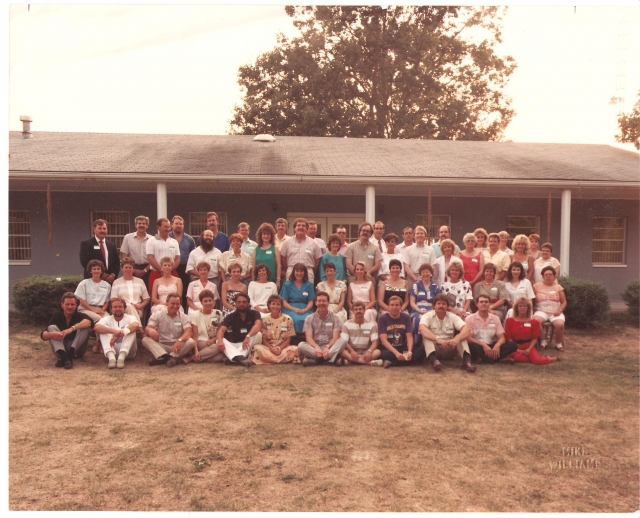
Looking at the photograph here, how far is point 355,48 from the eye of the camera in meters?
22.9

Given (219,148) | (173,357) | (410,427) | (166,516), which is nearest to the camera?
(166,516)

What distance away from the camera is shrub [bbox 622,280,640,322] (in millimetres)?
→ 10297

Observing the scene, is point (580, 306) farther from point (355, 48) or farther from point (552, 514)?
point (355, 48)

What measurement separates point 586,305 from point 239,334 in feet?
20.1

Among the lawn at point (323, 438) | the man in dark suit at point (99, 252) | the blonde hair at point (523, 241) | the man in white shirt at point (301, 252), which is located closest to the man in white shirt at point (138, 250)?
the man in dark suit at point (99, 252)

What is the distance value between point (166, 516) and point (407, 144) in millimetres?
13570

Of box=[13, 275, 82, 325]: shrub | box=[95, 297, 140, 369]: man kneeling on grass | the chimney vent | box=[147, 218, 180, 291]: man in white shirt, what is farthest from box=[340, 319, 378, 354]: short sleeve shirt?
the chimney vent

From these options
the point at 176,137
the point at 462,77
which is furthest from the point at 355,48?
the point at 176,137

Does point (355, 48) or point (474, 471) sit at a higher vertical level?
point (355, 48)

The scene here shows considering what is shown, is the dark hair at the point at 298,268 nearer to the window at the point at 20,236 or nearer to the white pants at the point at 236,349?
the white pants at the point at 236,349

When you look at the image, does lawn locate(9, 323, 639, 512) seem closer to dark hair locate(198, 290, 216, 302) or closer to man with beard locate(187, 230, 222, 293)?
dark hair locate(198, 290, 216, 302)

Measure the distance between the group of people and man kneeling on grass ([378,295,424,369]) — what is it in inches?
0.5

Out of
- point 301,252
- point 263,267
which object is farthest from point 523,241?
point 263,267

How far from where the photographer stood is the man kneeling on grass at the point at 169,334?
7039 mm
